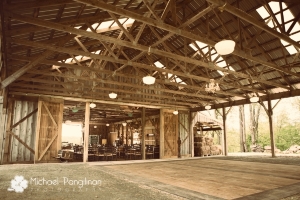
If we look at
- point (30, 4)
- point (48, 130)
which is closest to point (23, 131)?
point (48, 130)

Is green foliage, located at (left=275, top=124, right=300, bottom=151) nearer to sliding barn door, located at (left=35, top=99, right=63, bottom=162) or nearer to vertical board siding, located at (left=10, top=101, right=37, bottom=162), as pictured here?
sliding barn door, located at (left=35, top=99, right=63, bottom=162)

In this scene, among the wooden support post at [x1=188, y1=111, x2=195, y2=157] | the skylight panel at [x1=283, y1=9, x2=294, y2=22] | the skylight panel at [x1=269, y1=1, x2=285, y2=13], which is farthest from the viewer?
the wooden support post at [x1=188, y1=111, x2=195, y2=157]

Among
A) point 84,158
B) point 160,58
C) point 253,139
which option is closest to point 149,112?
point 160,58

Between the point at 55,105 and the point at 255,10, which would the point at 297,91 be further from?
the point at 55,105

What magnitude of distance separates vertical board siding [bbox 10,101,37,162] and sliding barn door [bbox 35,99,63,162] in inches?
30.7

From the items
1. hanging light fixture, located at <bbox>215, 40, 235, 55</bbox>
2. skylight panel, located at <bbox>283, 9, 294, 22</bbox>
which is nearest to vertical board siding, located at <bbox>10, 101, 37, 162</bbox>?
hanging light fixture, located at <bbox>215, 40, 235, 55</bbox>

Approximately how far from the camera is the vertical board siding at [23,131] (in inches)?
433

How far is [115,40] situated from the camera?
5.92m

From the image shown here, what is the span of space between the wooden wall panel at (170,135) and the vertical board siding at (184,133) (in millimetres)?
768

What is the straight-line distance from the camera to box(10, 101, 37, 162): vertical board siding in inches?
433

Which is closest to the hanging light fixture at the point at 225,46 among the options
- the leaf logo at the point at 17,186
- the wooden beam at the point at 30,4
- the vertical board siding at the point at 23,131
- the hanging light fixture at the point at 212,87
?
the wooden beam at the point at 30,4

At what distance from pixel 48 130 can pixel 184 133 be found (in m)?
10.0

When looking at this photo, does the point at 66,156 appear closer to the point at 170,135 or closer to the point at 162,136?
the point at 162,136

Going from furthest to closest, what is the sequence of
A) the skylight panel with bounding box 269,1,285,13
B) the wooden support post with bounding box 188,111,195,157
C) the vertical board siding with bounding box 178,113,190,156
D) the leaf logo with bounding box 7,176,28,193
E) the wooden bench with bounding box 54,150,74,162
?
the wooden support post with bounding box 188,111,195,157
the vertical board siding with bounding box 178,113,190,156
the wooden bench with bounding box 54,150,74,162
the skylight panel with bounding box 269,1,285,13
the leaf logo with bounding box 7,176,28,193
